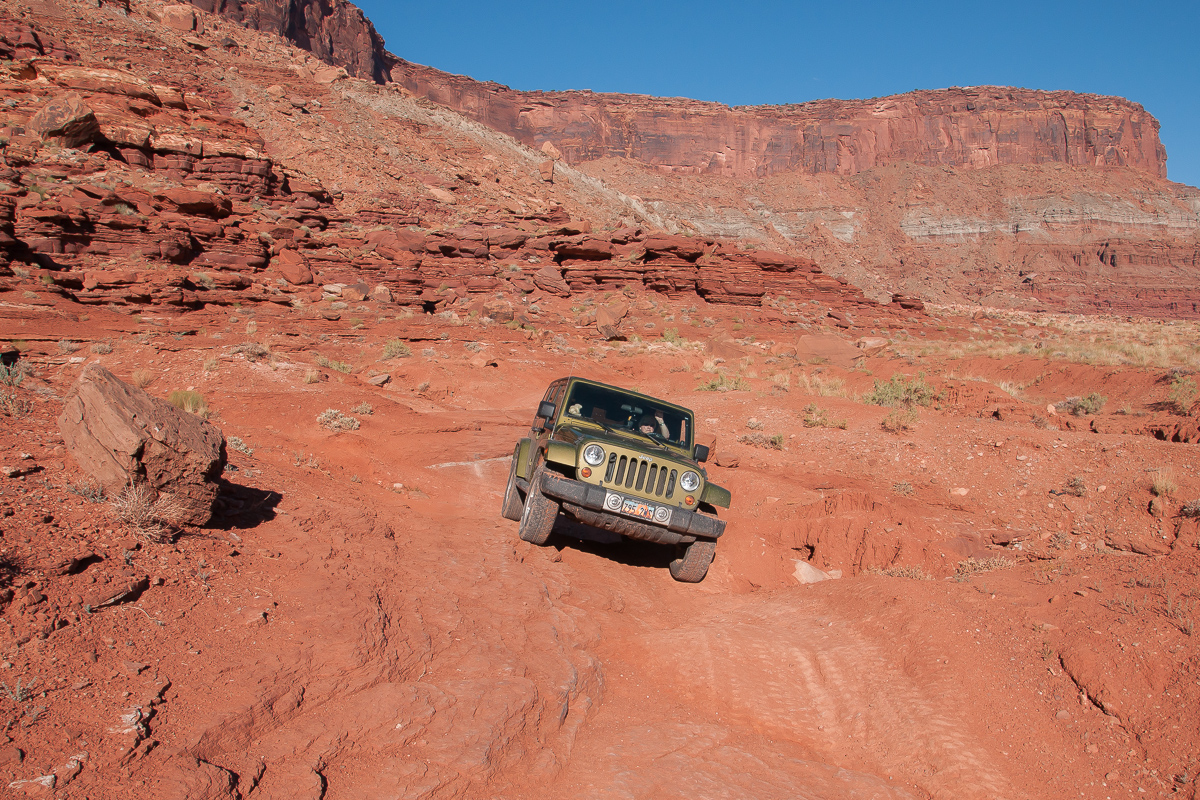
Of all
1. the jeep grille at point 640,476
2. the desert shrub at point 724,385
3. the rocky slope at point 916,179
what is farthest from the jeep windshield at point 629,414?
the rocky slope at point 916,179

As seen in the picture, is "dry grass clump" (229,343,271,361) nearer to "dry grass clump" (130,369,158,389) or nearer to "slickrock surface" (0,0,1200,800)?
"slickrock surface" (0,0,1200,800)

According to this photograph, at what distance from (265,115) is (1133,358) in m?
46.1

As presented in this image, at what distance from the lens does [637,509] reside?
5.83 meters

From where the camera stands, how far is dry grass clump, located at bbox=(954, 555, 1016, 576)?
6.70 m

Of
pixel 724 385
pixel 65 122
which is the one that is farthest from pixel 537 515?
pixel 65 122

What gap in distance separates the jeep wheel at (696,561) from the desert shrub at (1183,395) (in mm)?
11105

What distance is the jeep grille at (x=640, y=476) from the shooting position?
5.99 metres

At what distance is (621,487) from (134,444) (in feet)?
12.6

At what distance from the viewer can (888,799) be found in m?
3.52

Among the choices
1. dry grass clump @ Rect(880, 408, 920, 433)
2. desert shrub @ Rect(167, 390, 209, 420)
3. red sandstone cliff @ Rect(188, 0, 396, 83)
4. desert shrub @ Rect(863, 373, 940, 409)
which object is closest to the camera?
desert shrub @ Rect(167, 390, 209, 420)

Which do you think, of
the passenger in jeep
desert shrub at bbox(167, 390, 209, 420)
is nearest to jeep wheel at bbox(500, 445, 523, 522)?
the passenger in jeep

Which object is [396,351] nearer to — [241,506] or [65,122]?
[241,506]

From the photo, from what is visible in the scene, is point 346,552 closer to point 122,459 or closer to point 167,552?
point 167,552

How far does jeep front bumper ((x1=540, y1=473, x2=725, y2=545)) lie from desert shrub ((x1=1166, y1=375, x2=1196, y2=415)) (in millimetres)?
11448
